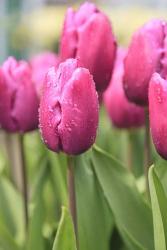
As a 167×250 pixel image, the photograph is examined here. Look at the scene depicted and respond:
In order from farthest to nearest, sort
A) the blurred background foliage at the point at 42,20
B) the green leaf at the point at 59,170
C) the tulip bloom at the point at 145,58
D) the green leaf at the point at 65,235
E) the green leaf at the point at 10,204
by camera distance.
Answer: the blurred background foliage at the point at 42,20 → the green leaf at the point at 10,204 → the green leaf at the point at 59,170 → the tulip bloom at the point at 145,58 → the green leaf at the point at 65,235

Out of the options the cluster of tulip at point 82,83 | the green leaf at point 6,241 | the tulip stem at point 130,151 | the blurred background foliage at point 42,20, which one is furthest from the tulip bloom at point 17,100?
the blurred background foliage at point 42,20

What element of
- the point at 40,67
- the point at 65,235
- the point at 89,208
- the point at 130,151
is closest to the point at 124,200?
the point at 89,208

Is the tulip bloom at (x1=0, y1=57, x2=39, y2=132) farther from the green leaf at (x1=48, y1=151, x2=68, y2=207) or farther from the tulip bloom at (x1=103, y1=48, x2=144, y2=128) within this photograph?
the tulip bloom at (x1=103, y1=48, x2=144, y2=128)

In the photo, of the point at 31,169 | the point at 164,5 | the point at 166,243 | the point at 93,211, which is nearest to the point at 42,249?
the point at 93,211

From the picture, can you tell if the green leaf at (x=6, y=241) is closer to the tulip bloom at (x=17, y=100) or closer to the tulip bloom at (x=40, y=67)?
the tulip bloom at (x=17, y=100)

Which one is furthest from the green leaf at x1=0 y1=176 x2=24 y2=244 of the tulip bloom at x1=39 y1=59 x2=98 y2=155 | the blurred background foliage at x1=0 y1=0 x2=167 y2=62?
the blurred background foliage at x1=0 y1=0 x2=167 y2=62
